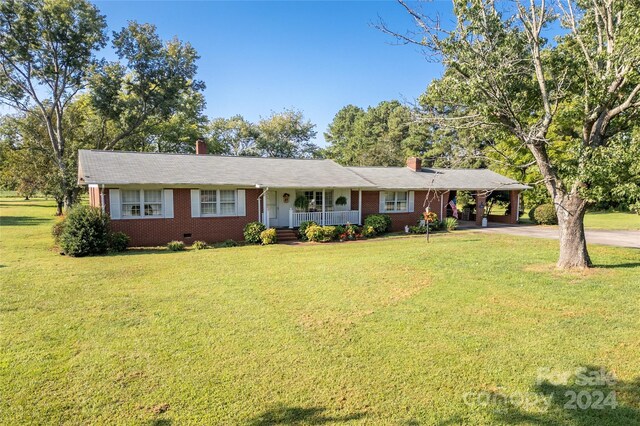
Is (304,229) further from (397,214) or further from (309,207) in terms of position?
(397,214)

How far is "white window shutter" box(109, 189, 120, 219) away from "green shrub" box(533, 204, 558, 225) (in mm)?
24923

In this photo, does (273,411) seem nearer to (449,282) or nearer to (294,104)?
(449,282)

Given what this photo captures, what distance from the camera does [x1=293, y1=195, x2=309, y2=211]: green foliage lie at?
18.9m

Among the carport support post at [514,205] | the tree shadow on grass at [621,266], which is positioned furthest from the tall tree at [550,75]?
the carport support post at [514,205]

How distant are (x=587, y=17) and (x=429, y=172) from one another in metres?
16.0

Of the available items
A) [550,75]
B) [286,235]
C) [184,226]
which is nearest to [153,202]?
[184,226]

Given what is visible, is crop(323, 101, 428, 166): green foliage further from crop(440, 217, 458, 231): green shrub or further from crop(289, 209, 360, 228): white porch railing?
crop(289, 209, 360, 228): white porch railing

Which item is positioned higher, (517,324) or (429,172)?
(429,172)

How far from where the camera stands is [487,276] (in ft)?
31.0

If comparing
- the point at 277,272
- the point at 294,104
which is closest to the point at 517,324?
the point at 277,272

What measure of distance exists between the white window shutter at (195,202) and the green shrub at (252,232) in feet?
7.40

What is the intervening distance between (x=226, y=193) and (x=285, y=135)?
33763 millimetres

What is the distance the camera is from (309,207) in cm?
1981

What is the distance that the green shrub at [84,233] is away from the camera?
12617 millimetres
